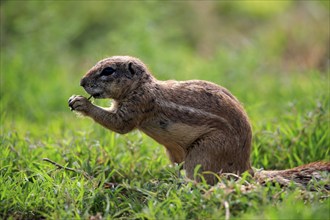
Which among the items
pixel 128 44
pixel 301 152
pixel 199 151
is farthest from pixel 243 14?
pixel 199 151

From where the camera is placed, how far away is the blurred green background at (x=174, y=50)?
8.81 metres

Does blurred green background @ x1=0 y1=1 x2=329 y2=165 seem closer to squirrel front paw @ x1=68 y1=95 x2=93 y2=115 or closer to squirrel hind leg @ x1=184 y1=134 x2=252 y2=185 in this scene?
squirrel hind leg @ x1=184 y1=134 x2=252 y2=185

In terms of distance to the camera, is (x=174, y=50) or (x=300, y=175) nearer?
(x=300, y=175)

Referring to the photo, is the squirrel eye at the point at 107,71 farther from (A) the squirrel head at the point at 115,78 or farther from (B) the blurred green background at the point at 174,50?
(B) the blurred green background at the point at 174,50

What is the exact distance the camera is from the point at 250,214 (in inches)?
175

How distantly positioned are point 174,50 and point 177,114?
6402 mm

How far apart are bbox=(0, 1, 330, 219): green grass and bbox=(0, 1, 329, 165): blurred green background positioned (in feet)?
0.09

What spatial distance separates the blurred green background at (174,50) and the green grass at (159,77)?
28 millimetres

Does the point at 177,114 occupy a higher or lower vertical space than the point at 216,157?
higher

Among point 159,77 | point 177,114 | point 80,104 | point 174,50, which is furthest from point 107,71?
point 174,50

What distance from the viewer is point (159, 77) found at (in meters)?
10.0

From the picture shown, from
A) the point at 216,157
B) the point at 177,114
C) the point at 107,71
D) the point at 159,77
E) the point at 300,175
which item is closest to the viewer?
the point at 300,175

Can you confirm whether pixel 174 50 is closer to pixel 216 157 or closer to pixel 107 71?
pixel 107 71

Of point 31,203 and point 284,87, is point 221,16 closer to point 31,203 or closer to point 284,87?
point 284,87
